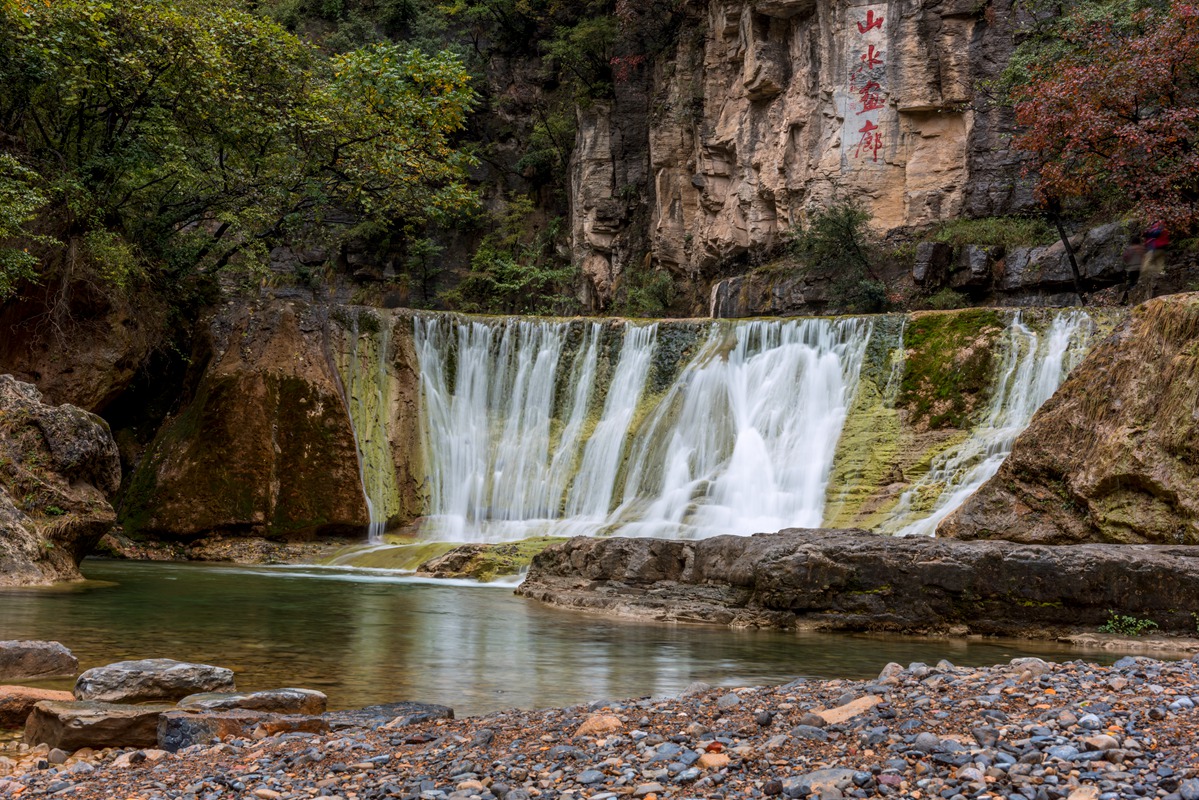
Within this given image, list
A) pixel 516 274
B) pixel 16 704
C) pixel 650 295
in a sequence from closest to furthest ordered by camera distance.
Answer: pixel 16 704 → pixel 650 295 → pixel 516 274

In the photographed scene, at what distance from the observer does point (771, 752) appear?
3539 mm

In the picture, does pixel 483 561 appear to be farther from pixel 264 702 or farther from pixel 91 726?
pixel 91 726

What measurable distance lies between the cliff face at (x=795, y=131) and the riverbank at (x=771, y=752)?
2038 cm

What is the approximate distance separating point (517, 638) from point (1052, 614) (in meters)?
4.70

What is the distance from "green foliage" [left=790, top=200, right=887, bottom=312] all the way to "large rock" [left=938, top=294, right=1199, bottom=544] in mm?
11543

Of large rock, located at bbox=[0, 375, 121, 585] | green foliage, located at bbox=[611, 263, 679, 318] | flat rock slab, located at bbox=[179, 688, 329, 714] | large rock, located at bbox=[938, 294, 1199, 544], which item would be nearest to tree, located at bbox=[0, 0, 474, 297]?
large rock, located at bbox=[0, 375, 121, 585]

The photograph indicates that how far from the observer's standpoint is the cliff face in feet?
74.9

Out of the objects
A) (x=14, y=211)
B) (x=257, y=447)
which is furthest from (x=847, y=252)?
(x=14, y=211)

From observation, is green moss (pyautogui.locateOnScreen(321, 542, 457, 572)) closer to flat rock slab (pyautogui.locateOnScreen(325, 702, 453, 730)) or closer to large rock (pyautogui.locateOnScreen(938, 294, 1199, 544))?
large rock (pyautogui.locateOnScreen(938, 294, 1199, 544))

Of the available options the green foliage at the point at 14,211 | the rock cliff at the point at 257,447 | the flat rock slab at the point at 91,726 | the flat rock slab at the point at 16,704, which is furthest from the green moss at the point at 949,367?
the flat rock slab at the point at 16,704

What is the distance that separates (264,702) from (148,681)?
35.1 inches

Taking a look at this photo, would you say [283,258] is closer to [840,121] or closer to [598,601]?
[840,121]

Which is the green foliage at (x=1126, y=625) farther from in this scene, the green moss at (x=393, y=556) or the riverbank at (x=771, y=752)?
the green moss at (x=393, y=556)

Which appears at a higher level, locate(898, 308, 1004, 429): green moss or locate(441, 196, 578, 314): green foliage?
locate(441, 196, 578, 314): green foliage
